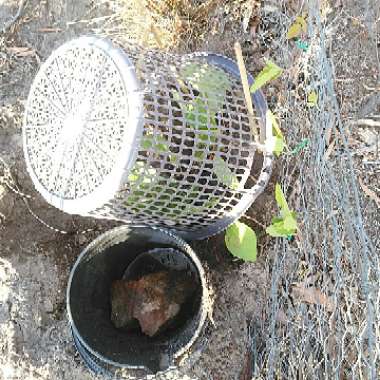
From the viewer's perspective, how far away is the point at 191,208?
1.95 metres

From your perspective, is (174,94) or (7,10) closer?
(174,94)

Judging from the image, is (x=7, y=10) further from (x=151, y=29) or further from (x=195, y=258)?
(x=195, y=258)

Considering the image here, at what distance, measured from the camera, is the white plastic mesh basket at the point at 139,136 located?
5.47 feet

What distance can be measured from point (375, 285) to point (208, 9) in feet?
3.79

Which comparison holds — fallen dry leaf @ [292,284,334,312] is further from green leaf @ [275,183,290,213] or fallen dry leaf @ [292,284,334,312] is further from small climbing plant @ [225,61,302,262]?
green leaf @ [275,183,290,213]

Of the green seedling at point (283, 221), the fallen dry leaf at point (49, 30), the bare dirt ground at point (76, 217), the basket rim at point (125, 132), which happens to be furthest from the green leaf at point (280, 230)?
the fallen dry leaf at point (49, 30)

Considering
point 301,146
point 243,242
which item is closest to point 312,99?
point 301,146

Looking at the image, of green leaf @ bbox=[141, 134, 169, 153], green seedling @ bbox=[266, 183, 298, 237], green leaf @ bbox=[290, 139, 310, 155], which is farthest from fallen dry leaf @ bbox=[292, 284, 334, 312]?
green leaf @ bbox=[141, 134, 169, 153]

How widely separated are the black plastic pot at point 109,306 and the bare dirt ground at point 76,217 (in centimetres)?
11

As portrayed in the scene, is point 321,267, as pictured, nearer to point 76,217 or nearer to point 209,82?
point 209,82

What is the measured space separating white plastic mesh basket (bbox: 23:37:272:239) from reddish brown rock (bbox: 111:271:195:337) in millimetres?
336

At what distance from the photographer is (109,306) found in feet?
7.72

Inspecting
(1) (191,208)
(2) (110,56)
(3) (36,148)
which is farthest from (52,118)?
(1) (191,208)

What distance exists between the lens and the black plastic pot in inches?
83.8
